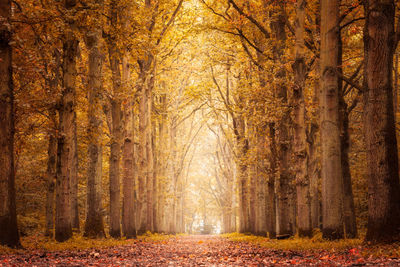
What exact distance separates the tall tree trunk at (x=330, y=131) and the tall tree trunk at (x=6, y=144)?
9.02 metres

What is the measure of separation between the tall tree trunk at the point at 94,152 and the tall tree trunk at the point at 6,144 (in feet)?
18.0

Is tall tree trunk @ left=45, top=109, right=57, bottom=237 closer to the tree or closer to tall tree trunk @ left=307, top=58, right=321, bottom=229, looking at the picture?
the tree

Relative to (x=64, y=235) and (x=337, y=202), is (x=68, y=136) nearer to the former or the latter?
(x=64, y=235)

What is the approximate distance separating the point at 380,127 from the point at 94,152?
11.9 m

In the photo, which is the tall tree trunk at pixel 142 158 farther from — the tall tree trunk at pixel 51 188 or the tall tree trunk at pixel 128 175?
the tall tree trunk at pixel 51 188

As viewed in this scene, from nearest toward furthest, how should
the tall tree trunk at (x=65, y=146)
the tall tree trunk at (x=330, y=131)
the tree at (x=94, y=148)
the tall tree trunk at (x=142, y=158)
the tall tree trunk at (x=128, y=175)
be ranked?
1. the tall tree trunk at (x=330, y=131)
2. the tall tree trunk at (x=65, y=146)
3. the tree at (x=94, y=148)
4. the tall tree trunk at (x=128, y=175)
5. the tall tree trunk at (x=142, y=158)

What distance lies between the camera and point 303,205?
567 inches

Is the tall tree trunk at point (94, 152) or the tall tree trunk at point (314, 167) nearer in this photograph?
the tall tree trunk at point (94, 152)

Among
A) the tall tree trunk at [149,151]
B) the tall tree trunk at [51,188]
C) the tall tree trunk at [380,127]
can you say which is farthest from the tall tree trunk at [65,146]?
the tall tree trunk at [149,151]

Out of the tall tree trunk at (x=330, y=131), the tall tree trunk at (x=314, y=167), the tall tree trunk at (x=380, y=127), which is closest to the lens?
the tall tree trunk at (x=380, y=127)

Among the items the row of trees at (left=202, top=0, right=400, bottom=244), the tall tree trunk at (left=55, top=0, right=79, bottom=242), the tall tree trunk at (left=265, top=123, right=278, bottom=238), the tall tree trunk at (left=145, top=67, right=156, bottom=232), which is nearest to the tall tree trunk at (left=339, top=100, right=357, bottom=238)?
the row of trees at (left=202, top=0, right=400, bottom=244)

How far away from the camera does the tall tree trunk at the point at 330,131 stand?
10.9 metres

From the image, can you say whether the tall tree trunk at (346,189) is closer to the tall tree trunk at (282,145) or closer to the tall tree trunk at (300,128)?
the tall tree trunk at (300,128)

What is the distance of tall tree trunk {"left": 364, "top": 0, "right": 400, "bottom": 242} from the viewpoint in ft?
26.8
